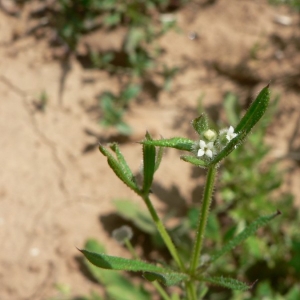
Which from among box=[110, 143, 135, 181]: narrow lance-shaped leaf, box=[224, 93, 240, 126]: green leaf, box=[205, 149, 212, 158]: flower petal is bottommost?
box=[205, 149, 212, 158]: flower petal

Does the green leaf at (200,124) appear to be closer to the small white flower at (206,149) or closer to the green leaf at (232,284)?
the small white flower at (206,149)

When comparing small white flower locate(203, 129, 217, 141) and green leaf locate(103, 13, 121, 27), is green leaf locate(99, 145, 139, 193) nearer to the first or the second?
small white flower locate(203, 129, 217, 141)

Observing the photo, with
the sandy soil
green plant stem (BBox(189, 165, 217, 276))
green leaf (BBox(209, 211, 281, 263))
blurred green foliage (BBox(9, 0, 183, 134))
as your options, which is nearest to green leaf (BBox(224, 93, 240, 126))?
the sandy soil

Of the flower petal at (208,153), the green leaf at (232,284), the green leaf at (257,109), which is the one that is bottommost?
the green leaf at (232,284)

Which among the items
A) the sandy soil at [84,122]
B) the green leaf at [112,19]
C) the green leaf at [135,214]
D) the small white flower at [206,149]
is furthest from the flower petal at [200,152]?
the green leaf at [112,19]

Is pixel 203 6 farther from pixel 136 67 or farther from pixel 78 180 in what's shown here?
pixel 78 180

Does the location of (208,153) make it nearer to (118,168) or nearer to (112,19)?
(118,168)
